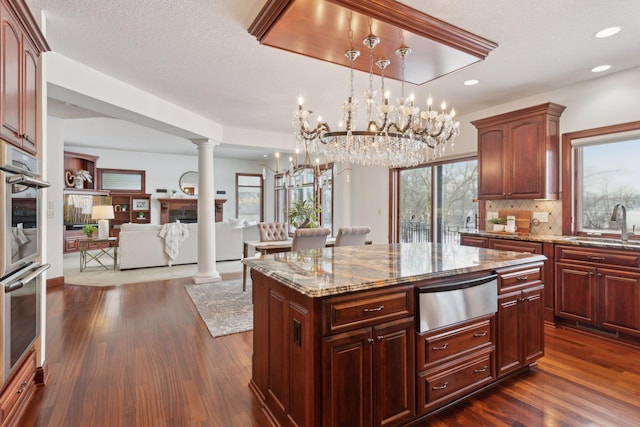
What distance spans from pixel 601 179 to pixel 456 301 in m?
3.02

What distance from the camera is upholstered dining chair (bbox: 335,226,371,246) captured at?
4.56 metres

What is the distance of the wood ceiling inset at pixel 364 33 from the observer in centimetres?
220

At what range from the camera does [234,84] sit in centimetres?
376

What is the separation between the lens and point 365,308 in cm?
170

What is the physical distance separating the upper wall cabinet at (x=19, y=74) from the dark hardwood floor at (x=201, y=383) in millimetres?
1699

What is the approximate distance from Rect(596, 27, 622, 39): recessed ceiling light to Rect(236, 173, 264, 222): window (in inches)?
394

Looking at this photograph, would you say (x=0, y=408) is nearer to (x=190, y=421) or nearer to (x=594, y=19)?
(x=190, y=421)

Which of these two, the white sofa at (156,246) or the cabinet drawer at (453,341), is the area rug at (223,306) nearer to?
the white sofa at (156,246)

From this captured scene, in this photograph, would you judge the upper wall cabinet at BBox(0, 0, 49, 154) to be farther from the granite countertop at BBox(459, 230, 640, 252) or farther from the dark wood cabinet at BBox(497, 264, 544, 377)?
the granite countertop at BBox(459, 230, 640, 252)

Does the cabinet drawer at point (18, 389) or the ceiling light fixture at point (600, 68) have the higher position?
the ceiling light fixture at point (600, 68)

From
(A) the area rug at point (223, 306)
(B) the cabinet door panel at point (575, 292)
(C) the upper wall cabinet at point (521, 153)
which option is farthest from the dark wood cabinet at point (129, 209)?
(B) the cabinet door panel at point (575, 292)

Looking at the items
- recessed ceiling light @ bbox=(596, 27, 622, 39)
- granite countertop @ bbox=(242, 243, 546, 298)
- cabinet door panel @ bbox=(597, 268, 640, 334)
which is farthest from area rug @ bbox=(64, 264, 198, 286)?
recessed ceiling light @ bbox=(596, 27, 622, 39)

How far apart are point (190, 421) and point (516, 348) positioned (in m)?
2.26

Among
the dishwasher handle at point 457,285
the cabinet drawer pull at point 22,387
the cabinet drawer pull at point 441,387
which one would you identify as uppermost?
the dishwasher handle at point 457,285
